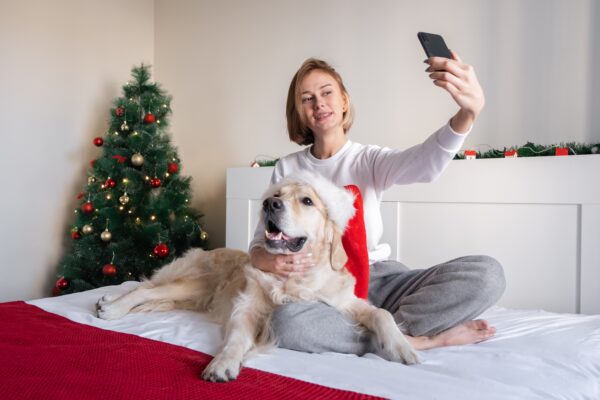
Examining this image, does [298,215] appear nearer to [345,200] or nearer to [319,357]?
[345,200]

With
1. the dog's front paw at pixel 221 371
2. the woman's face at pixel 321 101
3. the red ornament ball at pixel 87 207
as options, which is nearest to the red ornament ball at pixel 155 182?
the red ornament ball at pixel 87 207

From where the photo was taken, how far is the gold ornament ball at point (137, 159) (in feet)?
11.5

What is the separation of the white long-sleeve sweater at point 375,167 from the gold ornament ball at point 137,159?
5.84 ft

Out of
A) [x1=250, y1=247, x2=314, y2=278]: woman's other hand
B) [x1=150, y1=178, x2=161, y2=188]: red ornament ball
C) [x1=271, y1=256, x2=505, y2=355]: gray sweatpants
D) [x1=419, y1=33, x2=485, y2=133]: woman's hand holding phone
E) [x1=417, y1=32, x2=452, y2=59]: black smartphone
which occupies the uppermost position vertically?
[x1=417, y1=32, x2=452, y2=59]: black smartphone

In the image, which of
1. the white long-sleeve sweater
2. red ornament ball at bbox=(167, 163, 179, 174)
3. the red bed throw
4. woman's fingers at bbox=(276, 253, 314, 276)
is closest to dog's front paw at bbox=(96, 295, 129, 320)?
the red bed throw

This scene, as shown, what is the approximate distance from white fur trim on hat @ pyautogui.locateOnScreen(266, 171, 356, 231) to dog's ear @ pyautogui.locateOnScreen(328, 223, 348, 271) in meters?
0.02

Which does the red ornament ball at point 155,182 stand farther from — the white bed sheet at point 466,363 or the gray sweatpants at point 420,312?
the gray sweatpants at point 420,312

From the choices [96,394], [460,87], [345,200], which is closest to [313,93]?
[345,200]

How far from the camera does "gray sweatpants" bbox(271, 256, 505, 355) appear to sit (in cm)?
140

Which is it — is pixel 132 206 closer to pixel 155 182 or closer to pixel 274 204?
pixel 155 182

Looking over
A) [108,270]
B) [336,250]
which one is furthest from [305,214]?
[108,270]

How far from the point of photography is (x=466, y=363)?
A: 1.26m

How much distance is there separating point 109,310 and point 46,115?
8.14ft

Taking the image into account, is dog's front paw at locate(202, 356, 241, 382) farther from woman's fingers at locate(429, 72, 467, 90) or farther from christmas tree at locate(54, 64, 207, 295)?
christmas tree at locate(54, 64, 207, 295)
